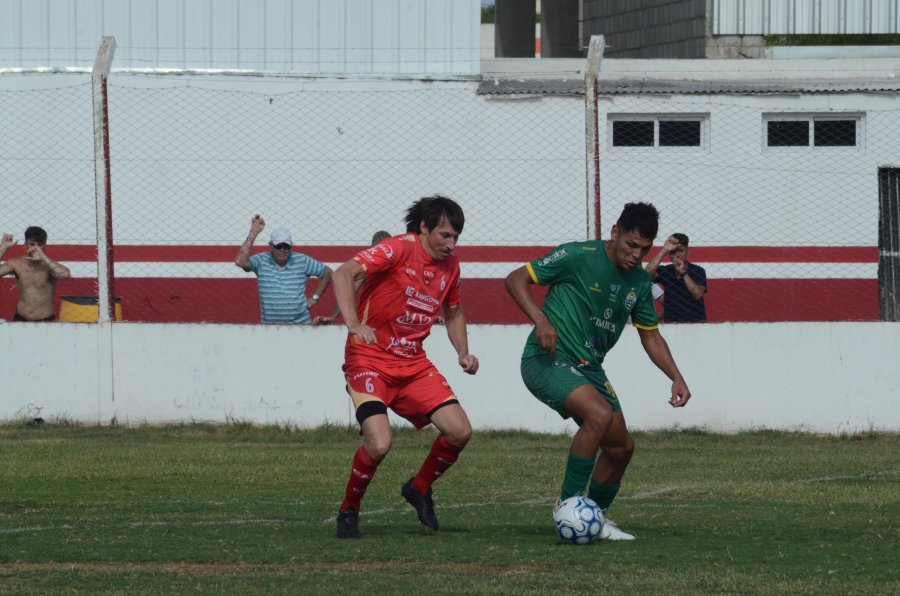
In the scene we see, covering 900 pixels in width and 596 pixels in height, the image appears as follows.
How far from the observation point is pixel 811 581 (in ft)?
21.4

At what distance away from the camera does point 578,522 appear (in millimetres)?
7680

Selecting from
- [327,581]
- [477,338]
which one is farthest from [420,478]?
[477,338]

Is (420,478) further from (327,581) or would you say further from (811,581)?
(811,581)

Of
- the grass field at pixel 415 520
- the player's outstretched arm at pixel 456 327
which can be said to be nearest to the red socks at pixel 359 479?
the grass field at pixel 415 520

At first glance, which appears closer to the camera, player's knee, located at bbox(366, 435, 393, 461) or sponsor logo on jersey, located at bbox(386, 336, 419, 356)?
player's knee, located at bbox(366, 435, 393, 461)

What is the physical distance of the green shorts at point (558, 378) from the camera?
786 centimetres

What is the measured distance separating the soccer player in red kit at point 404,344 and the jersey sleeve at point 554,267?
1.56ft

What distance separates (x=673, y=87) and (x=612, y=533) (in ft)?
42.5

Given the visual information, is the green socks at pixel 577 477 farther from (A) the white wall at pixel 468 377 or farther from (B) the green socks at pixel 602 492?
(A) the white wall at pixel 468 377

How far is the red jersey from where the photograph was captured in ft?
26.5

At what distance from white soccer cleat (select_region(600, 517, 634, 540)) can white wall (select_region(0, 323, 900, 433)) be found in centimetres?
645

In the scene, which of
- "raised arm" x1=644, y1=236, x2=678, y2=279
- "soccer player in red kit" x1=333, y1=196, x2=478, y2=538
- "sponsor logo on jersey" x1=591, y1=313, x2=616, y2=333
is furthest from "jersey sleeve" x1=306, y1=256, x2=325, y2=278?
"sponsor logo on jersey" x1=591, y1=313, x2=616, y2=333

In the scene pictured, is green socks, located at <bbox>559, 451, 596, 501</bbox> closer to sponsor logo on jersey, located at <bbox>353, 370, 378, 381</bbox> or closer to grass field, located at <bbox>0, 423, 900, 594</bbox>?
grass field, located at <bbox>0, 423, 900, 594</bbox>

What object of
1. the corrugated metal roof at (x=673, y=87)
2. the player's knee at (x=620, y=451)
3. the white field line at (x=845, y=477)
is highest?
the corrugated metal roof at (x=673, y=87)
